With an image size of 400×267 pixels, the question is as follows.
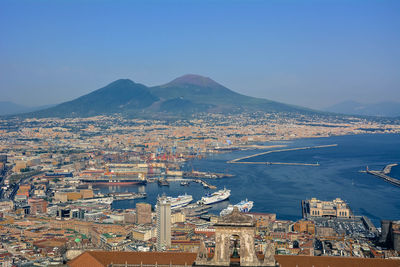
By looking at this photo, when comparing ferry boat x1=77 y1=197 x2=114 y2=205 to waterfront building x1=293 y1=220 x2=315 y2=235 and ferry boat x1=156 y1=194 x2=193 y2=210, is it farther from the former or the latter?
waterfront building x1=293 y1=220 x2=315 y2=235

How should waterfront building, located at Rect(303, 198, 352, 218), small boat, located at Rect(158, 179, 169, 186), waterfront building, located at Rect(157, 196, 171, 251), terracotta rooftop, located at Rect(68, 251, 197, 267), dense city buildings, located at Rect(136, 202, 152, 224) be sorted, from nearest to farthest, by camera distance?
terracotta rooftop, located at Rect(68, 251, 197, 267) < waterfront building, located at Rect(157, 196, 171, 251) < dense city buildings, located at Rect(136, 202, 152, 224) < waterfront building, located at Rect(303, 198, 352, 218) < small boat, located at Rect(158, 179, 169, 186)

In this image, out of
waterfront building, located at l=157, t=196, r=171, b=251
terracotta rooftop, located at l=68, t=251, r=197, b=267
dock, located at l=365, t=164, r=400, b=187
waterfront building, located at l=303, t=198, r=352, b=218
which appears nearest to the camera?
terracotta rooftop, located at l=68, t=251, r=197, b=267

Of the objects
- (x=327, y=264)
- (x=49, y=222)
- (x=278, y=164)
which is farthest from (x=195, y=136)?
(x=327, y=264)

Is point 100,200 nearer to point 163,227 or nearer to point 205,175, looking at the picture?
point 205,175

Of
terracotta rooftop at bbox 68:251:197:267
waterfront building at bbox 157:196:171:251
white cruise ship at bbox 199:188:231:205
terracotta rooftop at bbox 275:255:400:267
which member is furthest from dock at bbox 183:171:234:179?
terracotta rooftop at bbox 275:255:400:267

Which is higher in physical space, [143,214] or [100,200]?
[143,214]

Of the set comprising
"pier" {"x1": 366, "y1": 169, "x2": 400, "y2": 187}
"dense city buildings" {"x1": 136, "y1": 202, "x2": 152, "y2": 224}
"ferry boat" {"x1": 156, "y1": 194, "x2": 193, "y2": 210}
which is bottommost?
"ferry boat" {"x1": 156, "y1": 194, "x2": 193, "y2": 210}

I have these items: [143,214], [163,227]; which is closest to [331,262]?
[163,227]

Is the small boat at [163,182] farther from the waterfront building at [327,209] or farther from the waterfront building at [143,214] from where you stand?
the waterfront building at [143,214]

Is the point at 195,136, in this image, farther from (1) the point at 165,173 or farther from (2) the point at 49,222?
(2) the point at 49,222

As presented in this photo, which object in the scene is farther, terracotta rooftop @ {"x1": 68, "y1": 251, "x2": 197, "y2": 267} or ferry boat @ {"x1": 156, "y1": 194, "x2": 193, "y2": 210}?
ferry boat @ {"x1": 156, "y1": 194, "x2": 193, "y2": 210}

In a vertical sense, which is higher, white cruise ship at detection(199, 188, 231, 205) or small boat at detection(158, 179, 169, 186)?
white cruise ship at detection(199, 188, 231, 205)
